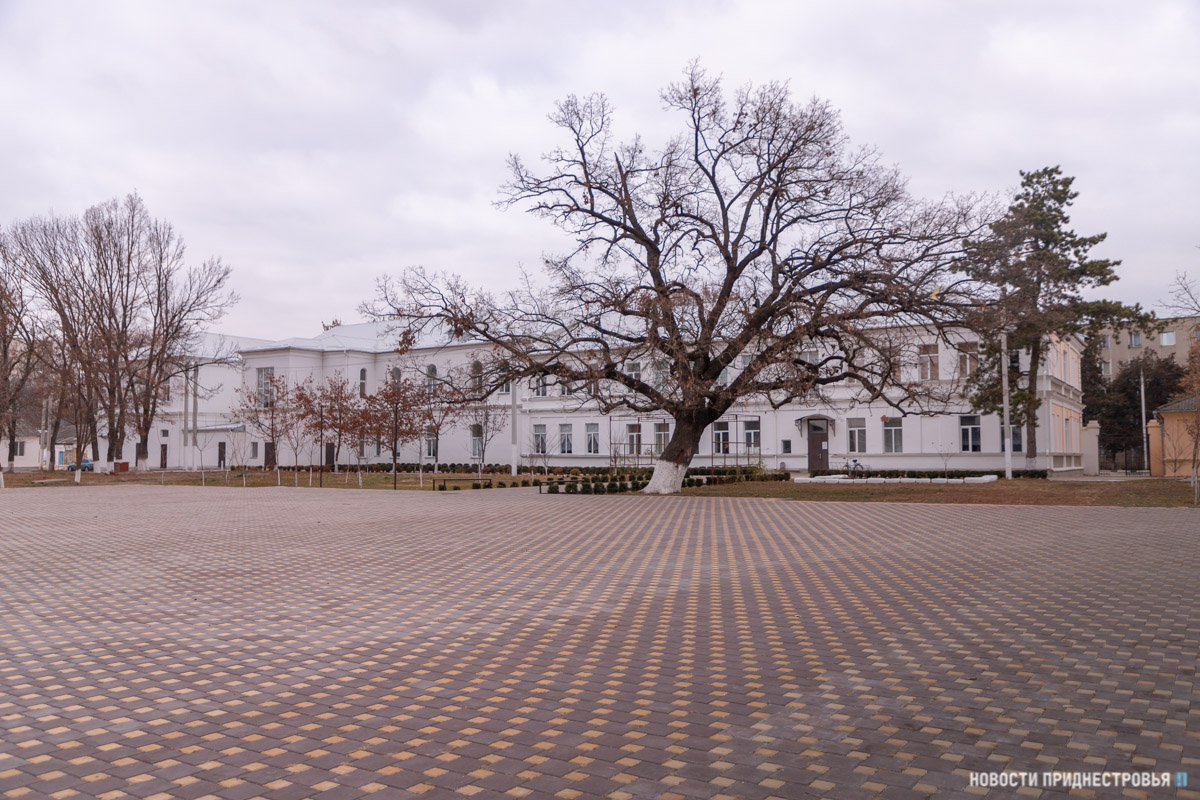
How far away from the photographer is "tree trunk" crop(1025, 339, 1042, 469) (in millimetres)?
38406

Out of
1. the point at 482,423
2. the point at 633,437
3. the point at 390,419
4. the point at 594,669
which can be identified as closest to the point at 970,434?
the point at 633,437

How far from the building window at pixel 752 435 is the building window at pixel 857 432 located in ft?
17.4

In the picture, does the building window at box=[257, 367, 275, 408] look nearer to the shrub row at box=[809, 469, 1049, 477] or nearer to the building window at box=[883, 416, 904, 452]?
the shrub row at box=[809, 469, 1049, 477]

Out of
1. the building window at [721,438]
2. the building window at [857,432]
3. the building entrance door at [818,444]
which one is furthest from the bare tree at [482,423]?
the building window at [857,432]

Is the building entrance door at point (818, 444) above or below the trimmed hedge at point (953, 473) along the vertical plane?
above

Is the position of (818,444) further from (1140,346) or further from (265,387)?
(1140,346)

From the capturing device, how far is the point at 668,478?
2869 centimetres

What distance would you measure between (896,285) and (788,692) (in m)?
19.7

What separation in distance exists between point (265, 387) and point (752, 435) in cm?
3614

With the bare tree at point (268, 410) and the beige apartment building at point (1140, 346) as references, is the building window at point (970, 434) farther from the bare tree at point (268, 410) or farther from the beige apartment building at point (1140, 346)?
the bare tree at point (268, 410)

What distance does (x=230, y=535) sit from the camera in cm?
1619

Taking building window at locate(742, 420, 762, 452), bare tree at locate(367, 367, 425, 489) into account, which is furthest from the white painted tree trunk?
building window at locate(742, 420, 762, 452)

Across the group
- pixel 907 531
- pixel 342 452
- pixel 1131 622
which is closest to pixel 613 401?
pixel 907 531

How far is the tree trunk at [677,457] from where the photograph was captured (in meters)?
28.6
